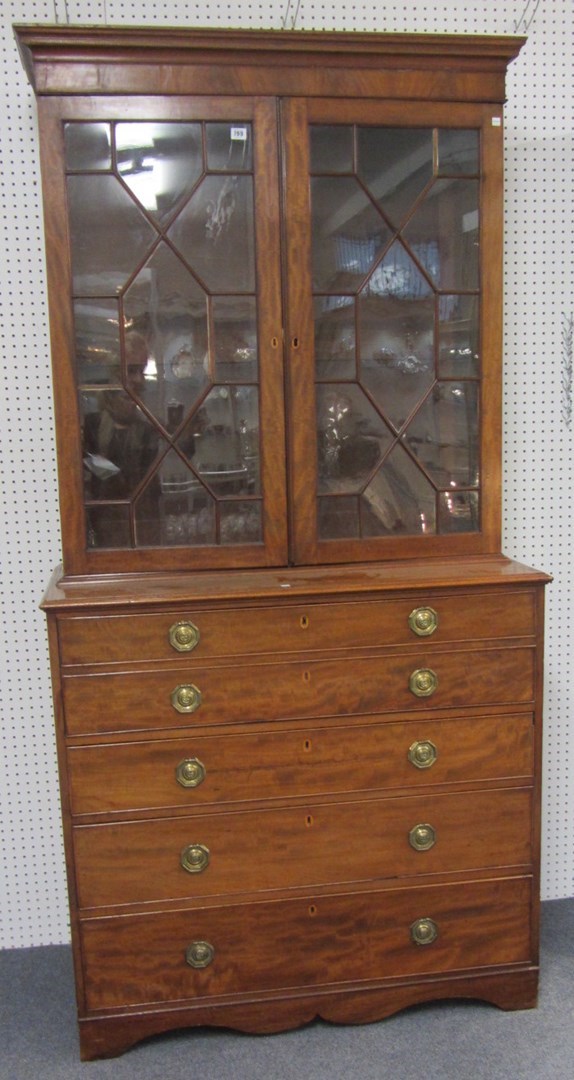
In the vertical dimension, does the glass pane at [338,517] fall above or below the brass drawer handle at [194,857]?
above

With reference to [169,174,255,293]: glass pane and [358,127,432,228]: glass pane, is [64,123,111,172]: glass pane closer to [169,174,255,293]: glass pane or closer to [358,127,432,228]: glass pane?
[169,174,255,293]: glass pane

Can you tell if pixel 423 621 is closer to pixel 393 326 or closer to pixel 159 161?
pixel 393 326

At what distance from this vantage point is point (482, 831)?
226cm

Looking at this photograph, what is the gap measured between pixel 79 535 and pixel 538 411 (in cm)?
144

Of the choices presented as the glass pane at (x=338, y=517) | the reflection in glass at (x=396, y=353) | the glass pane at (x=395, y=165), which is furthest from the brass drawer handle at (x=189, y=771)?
the glass pane at (x=395, y=165)

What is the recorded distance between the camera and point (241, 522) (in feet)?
7.34

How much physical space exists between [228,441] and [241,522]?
0.21 meters

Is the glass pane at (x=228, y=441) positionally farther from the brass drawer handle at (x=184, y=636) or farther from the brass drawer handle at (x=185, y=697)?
the brass drawer handle at (x=185, y=697)

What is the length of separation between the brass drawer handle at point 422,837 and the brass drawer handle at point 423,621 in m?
0.51

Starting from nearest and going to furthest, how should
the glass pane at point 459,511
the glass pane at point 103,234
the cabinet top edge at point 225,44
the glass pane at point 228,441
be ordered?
the cabinet top edge at point 225,44
the glass pane at point 103,234
the glass pane at point 228,441
the glass pane at point 459,511

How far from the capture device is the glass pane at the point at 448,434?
2.29 metres

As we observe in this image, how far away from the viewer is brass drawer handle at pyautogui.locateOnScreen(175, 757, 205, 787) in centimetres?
212

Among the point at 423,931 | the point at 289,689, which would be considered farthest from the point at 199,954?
the point at 289,689

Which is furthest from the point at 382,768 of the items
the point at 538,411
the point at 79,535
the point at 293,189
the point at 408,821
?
the point at 293,189
